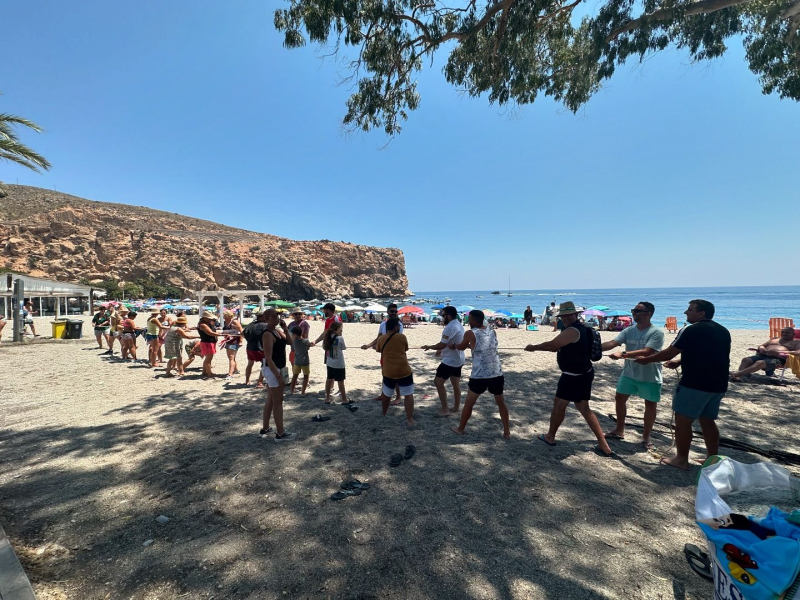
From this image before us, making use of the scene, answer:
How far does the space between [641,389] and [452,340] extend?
8.25ft

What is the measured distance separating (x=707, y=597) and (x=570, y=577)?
0.77 m

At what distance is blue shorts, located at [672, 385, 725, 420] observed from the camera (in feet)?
11.4

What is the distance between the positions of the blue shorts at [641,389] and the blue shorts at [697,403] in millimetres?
521

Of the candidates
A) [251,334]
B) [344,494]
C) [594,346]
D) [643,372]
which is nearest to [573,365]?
[594,346]

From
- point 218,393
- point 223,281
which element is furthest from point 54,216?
point 218,393

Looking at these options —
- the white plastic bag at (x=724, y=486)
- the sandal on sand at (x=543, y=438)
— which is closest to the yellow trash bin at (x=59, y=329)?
the sandal on sand at (x=543, y=438)

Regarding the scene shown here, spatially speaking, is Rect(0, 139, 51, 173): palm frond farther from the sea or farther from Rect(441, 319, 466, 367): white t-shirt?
the sea

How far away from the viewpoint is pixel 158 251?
211 feet

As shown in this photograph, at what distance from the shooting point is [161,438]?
4.54 m

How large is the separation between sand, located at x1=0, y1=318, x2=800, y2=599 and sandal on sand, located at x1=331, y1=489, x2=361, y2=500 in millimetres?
99

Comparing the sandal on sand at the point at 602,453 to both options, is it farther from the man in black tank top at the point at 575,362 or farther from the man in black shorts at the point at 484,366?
the man in black shorts at the point at 484,366

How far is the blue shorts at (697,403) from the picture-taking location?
11.4 ft

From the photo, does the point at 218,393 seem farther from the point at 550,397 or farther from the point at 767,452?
the point at 767,452

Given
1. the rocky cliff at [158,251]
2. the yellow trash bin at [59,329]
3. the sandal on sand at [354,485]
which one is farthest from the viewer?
the rocky cliff at [158,251]
